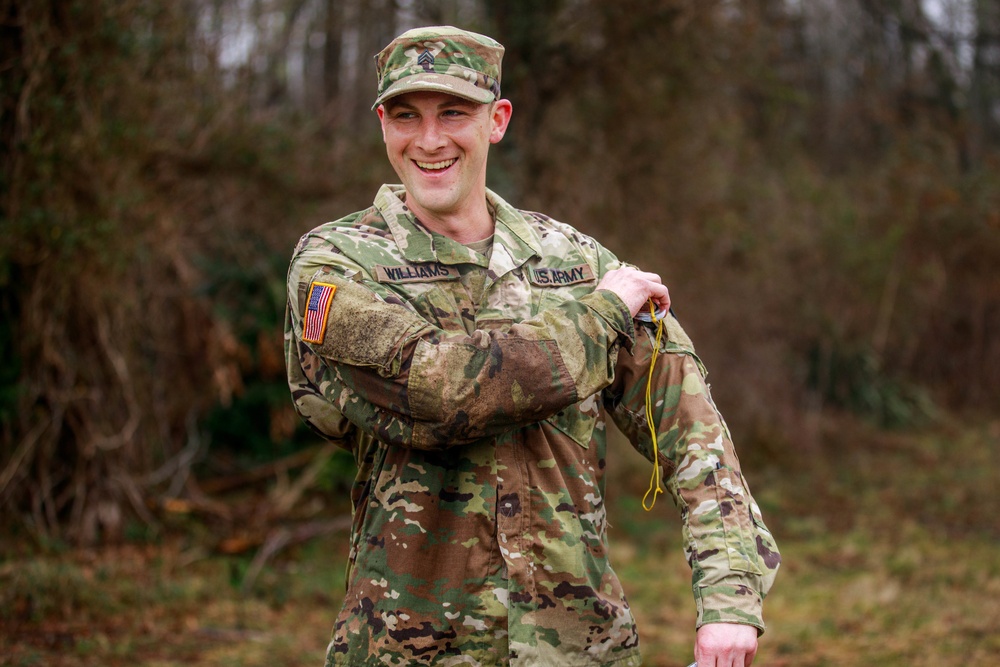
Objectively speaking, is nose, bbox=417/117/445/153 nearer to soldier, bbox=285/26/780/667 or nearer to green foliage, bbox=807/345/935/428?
soldier, bbox=285/26/780/667

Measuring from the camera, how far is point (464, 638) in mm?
2264

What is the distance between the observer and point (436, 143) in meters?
2.38

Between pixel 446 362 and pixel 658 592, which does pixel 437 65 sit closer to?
pixel 446 362

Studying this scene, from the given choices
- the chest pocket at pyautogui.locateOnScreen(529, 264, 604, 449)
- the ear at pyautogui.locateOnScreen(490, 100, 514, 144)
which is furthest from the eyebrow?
the chest pocket at pyautogui.locateOnScreen(529, 264, 604, 449)

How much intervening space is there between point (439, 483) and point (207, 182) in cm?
554

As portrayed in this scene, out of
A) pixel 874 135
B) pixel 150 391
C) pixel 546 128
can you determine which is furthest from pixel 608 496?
pixel 874 135

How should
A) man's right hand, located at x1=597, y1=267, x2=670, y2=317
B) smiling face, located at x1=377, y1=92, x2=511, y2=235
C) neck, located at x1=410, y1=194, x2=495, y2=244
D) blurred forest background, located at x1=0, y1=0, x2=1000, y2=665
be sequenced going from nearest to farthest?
man's right hand, located at x1=597, y1=267, x2=670, y2=317
smiling face, located at x1=377, y1=92, x2=511, y2=235
neck, located at x1=410, y1=194, x2=495, y2=244
blurred forest background, located at x1=0, y1=0, x2=1000, y2=665

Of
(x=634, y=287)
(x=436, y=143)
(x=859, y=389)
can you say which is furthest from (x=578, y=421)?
(x=859, y=389)

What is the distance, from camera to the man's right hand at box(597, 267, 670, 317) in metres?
2.28

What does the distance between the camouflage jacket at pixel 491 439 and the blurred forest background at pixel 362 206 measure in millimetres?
3547

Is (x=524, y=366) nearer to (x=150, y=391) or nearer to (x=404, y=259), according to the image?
(x=404, y=259)

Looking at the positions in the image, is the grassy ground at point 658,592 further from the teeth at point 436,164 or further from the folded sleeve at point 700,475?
the teeth at point 436,164

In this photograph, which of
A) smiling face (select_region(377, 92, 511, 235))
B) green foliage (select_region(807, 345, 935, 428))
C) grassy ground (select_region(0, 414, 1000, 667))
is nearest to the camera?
smiling face (select_region(377, 92, 511, 235))

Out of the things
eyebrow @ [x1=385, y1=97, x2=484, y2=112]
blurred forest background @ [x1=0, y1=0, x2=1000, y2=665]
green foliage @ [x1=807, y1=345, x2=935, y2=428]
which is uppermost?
eyebrow @ [x1=385, y1=97, x2=484, y2=112]
